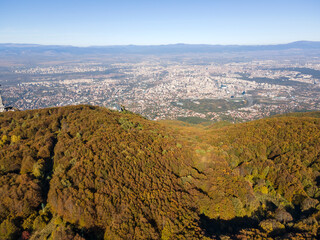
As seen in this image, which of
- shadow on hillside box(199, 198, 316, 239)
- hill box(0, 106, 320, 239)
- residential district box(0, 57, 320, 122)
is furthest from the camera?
residential district box(0, 57, 320, 122)

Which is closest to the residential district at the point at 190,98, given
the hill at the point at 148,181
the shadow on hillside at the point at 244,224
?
the hill at the point at 148,181

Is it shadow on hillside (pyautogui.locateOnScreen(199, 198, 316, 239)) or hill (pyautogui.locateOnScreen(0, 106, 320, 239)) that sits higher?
hill (pyautogui.locateOnScreen(0, 106, 320, 239))

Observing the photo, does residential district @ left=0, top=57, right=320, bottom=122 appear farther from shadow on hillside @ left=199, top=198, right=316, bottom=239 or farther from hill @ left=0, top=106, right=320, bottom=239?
shadow on hillside @ left=199, top=198, right=316, bottom=239

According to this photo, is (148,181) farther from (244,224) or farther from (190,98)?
(190,98)

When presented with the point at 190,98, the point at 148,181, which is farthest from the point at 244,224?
the point at 190,98

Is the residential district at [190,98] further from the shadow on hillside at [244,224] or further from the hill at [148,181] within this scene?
the shadow on hillside at [244,224]

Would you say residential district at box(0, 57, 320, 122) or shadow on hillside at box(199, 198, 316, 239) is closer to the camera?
shadow on hillside at box(199, 198, 316, 239)

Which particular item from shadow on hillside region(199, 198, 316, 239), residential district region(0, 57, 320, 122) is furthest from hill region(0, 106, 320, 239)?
residential district region(0, 57, 320, 122)

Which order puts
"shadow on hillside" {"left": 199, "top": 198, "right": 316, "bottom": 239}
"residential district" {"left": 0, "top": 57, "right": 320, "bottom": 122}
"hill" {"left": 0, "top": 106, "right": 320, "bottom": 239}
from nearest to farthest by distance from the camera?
1. "hill" {"left": 0, "top": 106, "right": 320, "bottom": 239}
2. "shadow on hillside" {"left": 199, "top": 198, "right": 316, "bottom": 239}
3. "residential district" {"left": 0, "top": 57, "right": 320, "bottom": 122}
